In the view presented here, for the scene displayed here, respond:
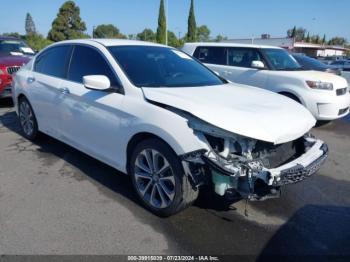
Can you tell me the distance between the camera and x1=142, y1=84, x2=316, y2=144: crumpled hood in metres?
2.87

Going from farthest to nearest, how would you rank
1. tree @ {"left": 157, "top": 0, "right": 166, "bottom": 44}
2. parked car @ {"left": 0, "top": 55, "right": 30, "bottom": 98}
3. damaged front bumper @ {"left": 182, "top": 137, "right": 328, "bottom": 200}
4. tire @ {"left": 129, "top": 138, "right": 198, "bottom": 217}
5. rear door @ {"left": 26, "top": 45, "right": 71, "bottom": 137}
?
tree @ {"left": 157, "top": 0, "right": 166, "bottom": 44}
parked car @ {"left": 0, "top": 55, "right": 30, "bottom": 98}
rear door @ {"left": 26, "top": 45, "right": 71, "bottom": 137}
tire @ {"left": 129, "top": 138, "right": 198, "bottom": 217}
damaged front bumper @ {"left": 182, "top": 137, "right": 328, "bottom": 200}

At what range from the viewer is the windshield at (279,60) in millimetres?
7754

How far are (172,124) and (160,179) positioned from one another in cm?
63

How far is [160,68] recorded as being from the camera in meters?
4.05

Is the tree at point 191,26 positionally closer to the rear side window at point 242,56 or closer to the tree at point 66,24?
the tree at point 66,24

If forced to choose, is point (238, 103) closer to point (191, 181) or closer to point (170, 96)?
point (170, 96)

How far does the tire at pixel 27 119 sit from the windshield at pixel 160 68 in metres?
2.25

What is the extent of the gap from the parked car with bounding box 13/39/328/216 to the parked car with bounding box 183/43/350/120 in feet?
10.4

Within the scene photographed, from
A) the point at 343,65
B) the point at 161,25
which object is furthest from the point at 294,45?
the point at 343,65

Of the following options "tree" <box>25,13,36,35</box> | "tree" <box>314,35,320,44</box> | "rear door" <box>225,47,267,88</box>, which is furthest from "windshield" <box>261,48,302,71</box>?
"tree" <box>25,13,36,35</box>

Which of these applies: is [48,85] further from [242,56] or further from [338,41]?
[338,41]

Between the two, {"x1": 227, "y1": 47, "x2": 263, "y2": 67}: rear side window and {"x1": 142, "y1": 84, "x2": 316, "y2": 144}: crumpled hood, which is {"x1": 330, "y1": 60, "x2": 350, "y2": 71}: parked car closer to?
{"x1": 227, "y1": 47, "x2": 263, "y2": 67}: rear side window

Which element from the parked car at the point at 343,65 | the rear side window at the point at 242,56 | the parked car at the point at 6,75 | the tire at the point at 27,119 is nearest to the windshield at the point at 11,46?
the parked car at the point at 6,75

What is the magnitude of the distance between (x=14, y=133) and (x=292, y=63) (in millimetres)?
6362
